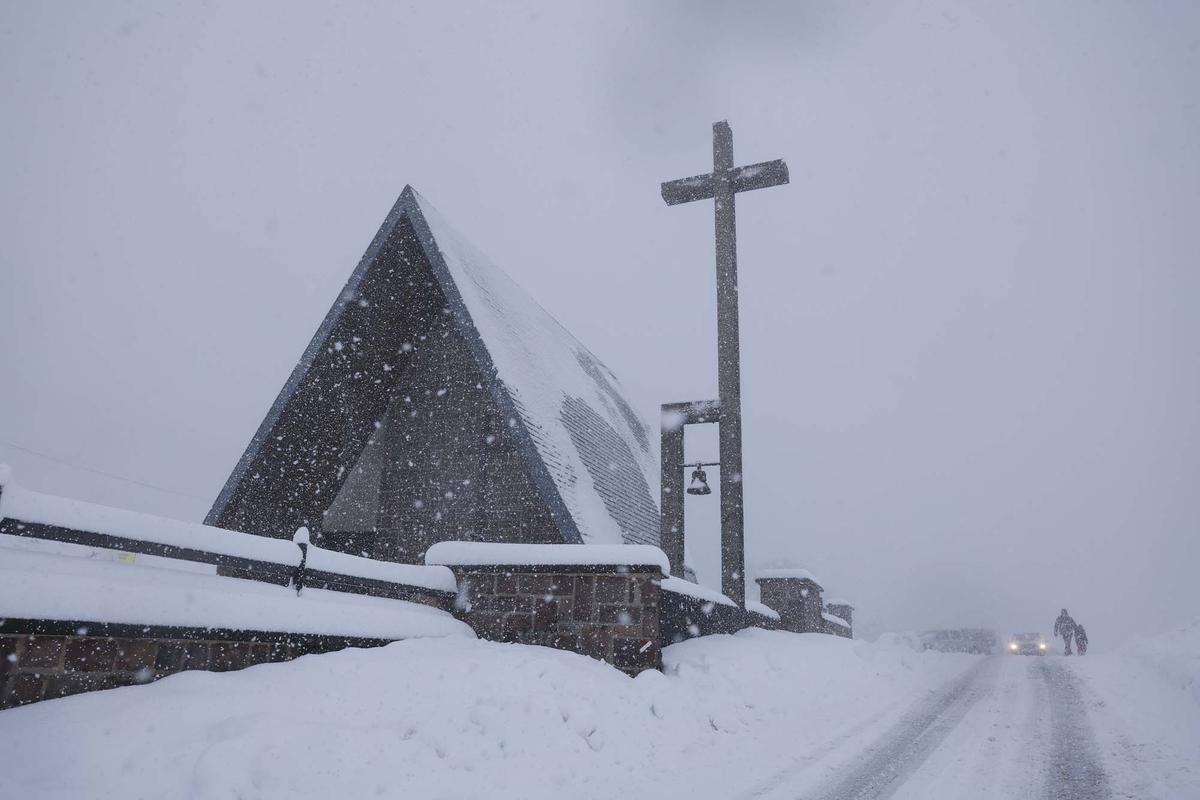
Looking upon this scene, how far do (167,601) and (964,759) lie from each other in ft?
16.0

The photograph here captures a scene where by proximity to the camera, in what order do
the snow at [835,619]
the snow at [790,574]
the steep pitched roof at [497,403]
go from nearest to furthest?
the steep pitched roof at [497,403] < the snow at [790,574] < the snow at [835,619]

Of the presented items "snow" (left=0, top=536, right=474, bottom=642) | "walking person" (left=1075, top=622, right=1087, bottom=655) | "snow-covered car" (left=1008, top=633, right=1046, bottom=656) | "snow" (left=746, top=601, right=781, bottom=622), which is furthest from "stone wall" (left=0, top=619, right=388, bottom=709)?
"snow-covered car" (left=1008, top=633, right=1046, bottom=656)

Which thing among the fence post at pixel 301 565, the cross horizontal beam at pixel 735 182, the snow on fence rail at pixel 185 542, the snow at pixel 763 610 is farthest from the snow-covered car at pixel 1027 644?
the fence post at pixel 301 565

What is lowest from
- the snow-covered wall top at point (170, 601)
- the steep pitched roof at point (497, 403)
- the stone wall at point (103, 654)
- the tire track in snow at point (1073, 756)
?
the tire track in snow at point (1073, 756)

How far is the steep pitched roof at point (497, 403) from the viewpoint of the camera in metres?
8.36

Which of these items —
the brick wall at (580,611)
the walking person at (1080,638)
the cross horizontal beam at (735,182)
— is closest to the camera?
the brick wall at (580,611)

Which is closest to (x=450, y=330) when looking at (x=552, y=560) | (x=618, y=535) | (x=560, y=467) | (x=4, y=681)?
(x=560, y=467)

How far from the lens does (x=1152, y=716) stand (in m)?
6.33

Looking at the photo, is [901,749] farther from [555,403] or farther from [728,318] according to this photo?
[728,318]

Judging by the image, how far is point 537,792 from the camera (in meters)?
3.47

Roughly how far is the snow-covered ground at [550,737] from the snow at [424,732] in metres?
0.01

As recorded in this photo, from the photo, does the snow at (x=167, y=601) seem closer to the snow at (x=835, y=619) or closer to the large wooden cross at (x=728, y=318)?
the large wooden cross at (x=728, y=318)

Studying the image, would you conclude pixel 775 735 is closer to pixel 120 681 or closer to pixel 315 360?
pixel 120 681

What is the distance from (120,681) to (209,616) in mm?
439
